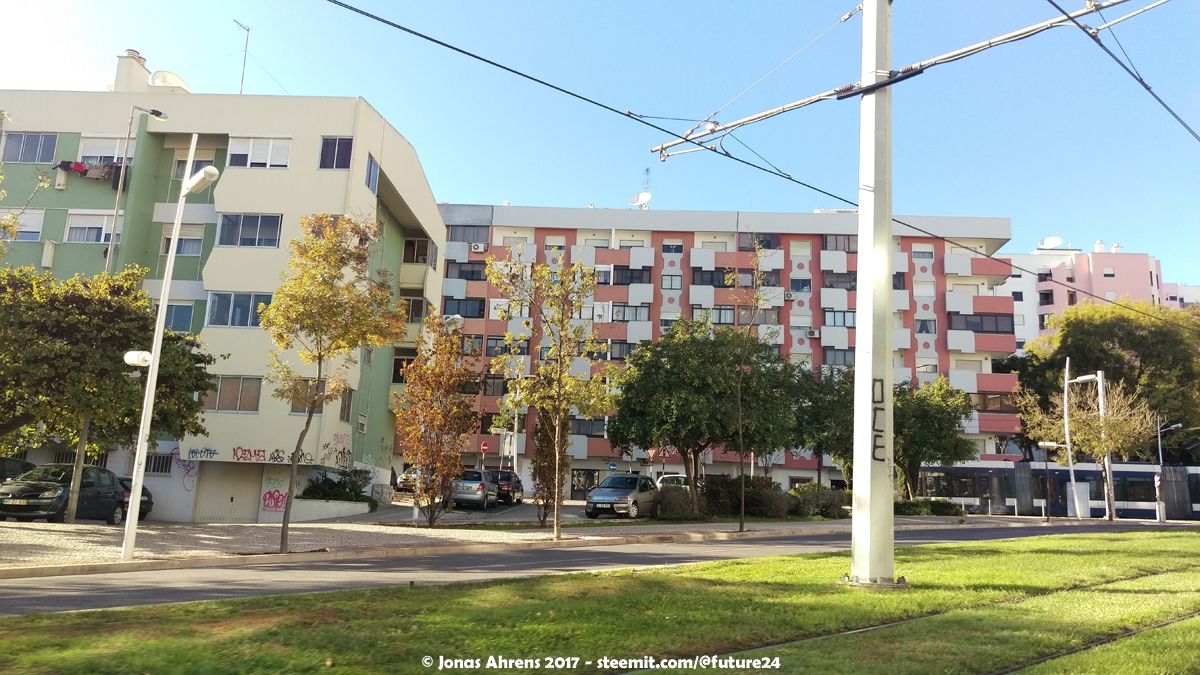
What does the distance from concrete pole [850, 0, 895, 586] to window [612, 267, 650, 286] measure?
51288 mm

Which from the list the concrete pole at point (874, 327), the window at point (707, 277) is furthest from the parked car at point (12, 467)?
the window at point (707, 277)

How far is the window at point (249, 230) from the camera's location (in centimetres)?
3125

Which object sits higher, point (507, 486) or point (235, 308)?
point (235, 308)

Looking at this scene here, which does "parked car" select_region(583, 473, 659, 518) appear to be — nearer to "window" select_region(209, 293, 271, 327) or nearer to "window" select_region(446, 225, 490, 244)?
"window" select_region(209, 293, 271, 327)

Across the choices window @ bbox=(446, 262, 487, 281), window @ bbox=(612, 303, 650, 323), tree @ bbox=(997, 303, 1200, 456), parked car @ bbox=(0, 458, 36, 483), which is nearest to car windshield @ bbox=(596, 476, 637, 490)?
parked car @ bbox=(0, 458, 36, 483)

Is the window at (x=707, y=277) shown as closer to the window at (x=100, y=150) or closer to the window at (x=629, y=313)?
the window at (x=629, y=313)

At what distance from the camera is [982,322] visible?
205ft

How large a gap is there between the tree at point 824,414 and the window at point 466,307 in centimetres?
2742

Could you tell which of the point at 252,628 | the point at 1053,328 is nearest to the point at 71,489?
the point at 252,628

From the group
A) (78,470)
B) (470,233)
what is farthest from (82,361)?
(470,233)

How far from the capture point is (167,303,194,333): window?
104 feet

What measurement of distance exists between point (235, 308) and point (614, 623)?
27.3m

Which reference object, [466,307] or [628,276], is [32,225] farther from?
[628,276]

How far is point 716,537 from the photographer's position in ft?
78.0
